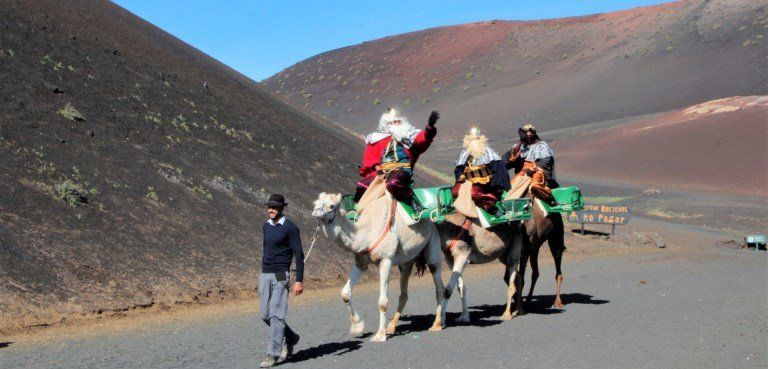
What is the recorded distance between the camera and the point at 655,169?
2178 inches

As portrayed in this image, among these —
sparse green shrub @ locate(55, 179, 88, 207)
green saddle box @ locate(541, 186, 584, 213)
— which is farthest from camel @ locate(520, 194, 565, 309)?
sparse green shrub @ locate(55, 179, 88, 207)

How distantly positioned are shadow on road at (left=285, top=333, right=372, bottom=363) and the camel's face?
67.1 inches

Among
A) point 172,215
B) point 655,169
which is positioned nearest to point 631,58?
point 655,169

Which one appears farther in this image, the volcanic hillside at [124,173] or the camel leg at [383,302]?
the volcanic hillside at [124,173]

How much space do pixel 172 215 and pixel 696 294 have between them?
11755 mm

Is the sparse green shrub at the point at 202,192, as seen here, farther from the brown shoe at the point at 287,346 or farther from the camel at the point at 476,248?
the brown shoe at the point at 287,346

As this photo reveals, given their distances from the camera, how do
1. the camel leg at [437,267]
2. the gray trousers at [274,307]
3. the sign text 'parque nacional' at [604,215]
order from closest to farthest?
the gray trousers at [274,307], the camel leg at [437,267], the sign text 'parque nacional' at [604,215]

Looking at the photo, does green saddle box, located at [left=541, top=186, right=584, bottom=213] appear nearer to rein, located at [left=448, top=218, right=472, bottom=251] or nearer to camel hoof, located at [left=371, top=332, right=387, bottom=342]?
rein, located at [left=448, top=218, right=472, bottom=251]

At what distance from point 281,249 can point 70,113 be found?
1514 cm

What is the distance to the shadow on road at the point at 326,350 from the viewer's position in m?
10.9

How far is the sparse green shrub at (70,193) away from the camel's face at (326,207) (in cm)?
970

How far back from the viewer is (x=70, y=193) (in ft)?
61.4

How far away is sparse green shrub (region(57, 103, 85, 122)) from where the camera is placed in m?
23.2

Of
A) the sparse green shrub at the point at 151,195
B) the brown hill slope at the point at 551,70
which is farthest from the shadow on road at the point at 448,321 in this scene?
the brown hill slope at the point at 551,70
